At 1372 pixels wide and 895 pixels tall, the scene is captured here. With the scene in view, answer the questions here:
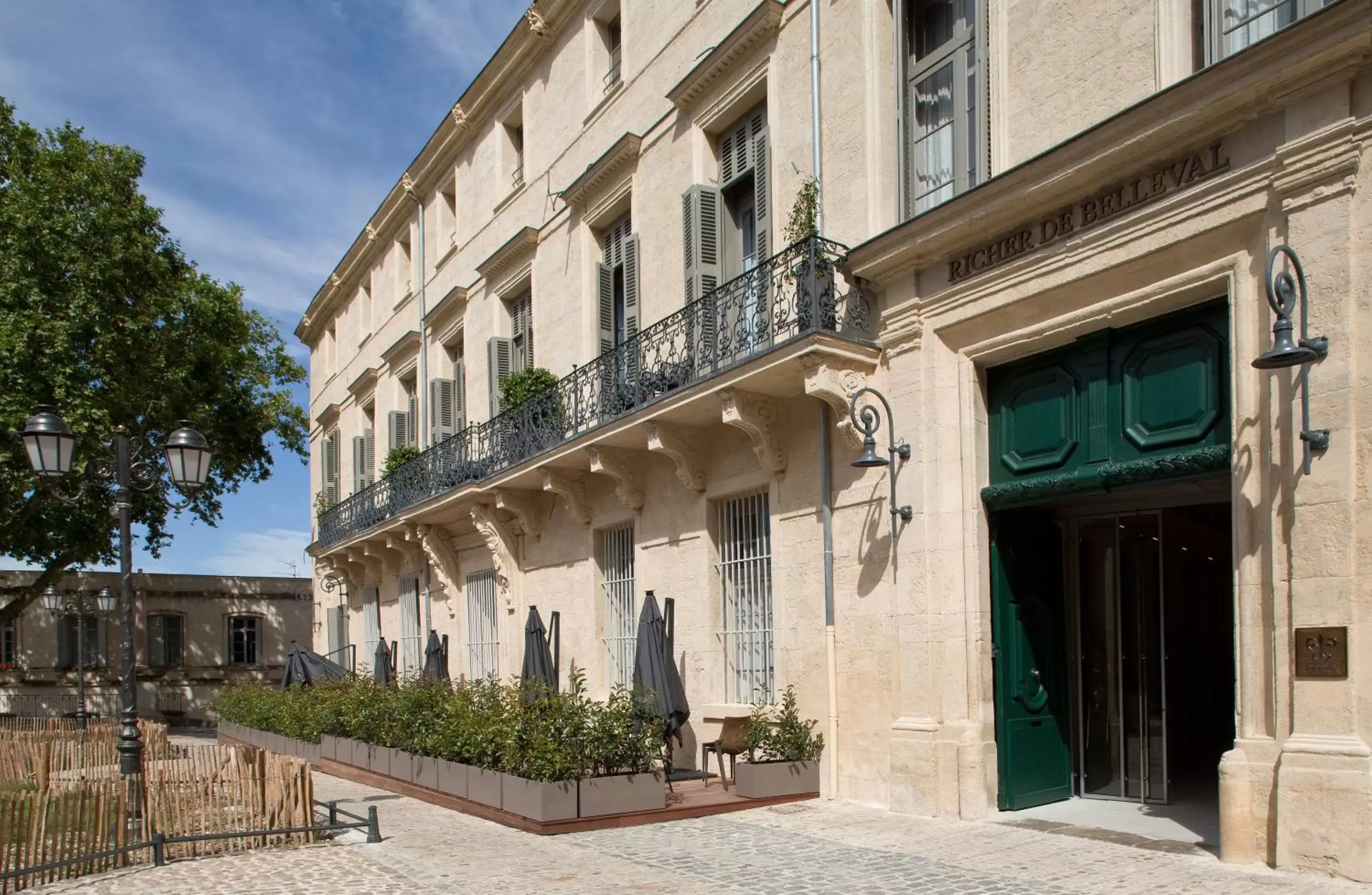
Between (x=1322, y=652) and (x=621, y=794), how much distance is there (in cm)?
572

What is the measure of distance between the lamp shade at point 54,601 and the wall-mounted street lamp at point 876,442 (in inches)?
1173

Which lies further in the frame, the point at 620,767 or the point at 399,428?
the point at 399,428

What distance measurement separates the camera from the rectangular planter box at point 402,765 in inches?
503

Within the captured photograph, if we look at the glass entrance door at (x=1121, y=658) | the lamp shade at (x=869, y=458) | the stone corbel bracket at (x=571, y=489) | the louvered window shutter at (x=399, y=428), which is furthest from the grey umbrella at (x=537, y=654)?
the louvered window shutter at (x=399, y=428)

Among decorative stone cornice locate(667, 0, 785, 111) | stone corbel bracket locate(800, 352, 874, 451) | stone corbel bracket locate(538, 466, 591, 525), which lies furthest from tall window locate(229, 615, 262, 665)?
stone corbel bracket locate(800, 352, 874, 451)

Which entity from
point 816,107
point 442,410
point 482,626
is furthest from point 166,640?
point 816,107

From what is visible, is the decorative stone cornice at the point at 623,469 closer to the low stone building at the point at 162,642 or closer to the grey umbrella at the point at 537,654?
the grey umbrella at the point at 537,654

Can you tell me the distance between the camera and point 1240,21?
26.2 ft

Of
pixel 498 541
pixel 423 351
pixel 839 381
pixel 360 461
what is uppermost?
pixel 423 351

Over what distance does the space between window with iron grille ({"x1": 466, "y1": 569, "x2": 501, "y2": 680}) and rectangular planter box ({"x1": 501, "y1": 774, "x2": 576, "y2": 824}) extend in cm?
906

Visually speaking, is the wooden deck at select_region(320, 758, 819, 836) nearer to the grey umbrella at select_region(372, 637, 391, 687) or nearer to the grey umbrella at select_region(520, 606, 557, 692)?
the grey umbrella at select_region(520, 606, 557, 692)

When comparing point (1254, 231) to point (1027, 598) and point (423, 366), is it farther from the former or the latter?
point (423, 366)

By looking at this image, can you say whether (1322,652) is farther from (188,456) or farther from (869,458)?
(188,456)

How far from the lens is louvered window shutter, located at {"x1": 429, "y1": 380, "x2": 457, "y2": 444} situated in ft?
70.5
